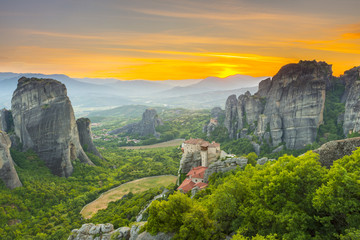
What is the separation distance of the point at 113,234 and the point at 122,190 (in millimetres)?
44184

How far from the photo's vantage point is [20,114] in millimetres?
70312

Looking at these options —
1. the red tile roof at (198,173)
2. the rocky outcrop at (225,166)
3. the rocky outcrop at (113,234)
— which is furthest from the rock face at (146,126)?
the rocky outcrop at (113,234)

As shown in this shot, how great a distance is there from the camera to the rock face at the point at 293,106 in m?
84.6

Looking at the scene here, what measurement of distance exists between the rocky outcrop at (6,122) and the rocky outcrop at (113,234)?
6338 cm

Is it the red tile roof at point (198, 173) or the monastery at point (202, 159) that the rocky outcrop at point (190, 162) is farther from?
the red tile roof at point (198, 173)

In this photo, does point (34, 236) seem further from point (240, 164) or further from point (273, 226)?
point (273, 226)

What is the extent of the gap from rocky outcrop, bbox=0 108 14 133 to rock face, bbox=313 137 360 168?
89173mm

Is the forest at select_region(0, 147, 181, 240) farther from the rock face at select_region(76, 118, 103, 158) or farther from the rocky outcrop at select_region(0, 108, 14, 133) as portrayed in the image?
the rocky outcrop at select_region(0, 108, 14, 133)

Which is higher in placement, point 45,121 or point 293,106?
point 293,106

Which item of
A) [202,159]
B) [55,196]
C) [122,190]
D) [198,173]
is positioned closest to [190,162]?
[202,159]

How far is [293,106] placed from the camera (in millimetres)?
88438

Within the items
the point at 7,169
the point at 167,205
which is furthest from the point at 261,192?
the point at 7,169

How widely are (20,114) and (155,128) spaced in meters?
114

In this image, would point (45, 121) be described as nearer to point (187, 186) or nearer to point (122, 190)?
point (122, 190)
